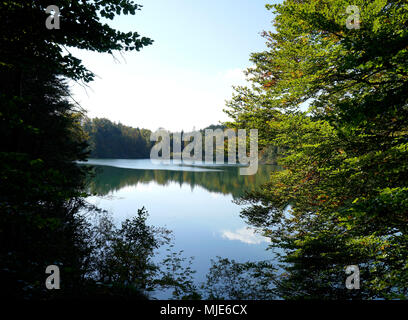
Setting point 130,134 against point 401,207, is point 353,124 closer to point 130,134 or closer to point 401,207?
point 401,207

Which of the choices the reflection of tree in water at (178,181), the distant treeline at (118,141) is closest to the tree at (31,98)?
the reflection of tree in water at (178,181)

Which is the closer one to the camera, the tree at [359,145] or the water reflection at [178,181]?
the tree at [359,145]

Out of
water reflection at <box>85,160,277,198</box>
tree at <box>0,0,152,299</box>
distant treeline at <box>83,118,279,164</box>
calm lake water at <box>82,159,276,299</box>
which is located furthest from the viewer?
distant treeline at <box>83,118,279,164</box>

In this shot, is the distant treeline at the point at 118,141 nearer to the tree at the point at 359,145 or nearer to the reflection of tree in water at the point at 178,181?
the reflection of tree in water at the point at 178,181

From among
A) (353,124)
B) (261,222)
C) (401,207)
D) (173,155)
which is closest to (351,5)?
(353,124)

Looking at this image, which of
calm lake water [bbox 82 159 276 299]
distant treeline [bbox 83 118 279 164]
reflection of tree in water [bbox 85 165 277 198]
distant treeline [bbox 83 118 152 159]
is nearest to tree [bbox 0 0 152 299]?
calm lake water [bbox 82 159 276 299]

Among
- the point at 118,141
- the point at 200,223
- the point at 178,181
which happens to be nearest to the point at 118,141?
the point at 118,141

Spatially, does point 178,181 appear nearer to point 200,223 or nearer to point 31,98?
point 200,223

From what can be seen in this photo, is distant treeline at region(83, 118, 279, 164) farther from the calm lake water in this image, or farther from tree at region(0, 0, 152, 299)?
tree at region(0, 0, 152, 299)

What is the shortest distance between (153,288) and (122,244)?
2299mm
